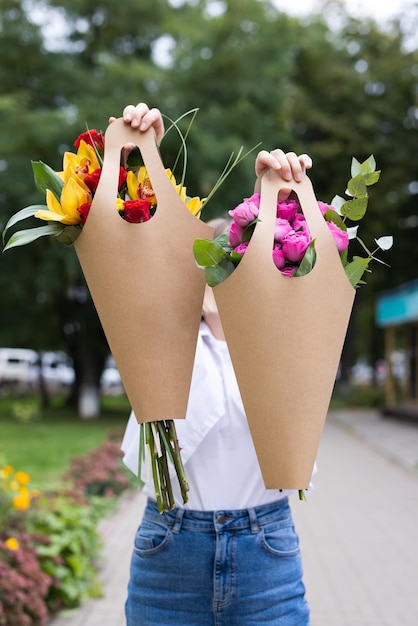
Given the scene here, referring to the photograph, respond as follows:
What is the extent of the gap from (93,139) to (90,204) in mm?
200

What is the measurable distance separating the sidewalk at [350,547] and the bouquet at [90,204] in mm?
2966

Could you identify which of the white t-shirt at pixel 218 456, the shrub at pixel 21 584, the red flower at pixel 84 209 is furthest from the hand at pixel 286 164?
the shrub at pixel 21 584

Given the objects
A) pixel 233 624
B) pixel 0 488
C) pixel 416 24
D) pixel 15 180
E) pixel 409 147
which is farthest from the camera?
pixel 409 147

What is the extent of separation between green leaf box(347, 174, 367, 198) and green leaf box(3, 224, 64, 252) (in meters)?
0.69

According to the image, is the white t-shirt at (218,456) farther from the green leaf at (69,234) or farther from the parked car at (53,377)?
the parked car at (53,377)

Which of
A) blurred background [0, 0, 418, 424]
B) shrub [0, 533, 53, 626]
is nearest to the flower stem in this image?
shrub [0, 533, 53, 626]

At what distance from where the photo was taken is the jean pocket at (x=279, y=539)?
211cm

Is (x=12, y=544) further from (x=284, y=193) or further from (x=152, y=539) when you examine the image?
(x=284, y=193)

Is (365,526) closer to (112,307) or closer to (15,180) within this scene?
(112,307)

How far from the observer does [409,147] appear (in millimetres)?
22531

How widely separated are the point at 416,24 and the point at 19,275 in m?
10.5

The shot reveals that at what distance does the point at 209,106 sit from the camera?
56.9 ft

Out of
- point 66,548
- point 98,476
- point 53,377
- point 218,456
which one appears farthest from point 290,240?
point 53,377

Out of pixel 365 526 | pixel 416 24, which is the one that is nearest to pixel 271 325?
pixel 365 526
